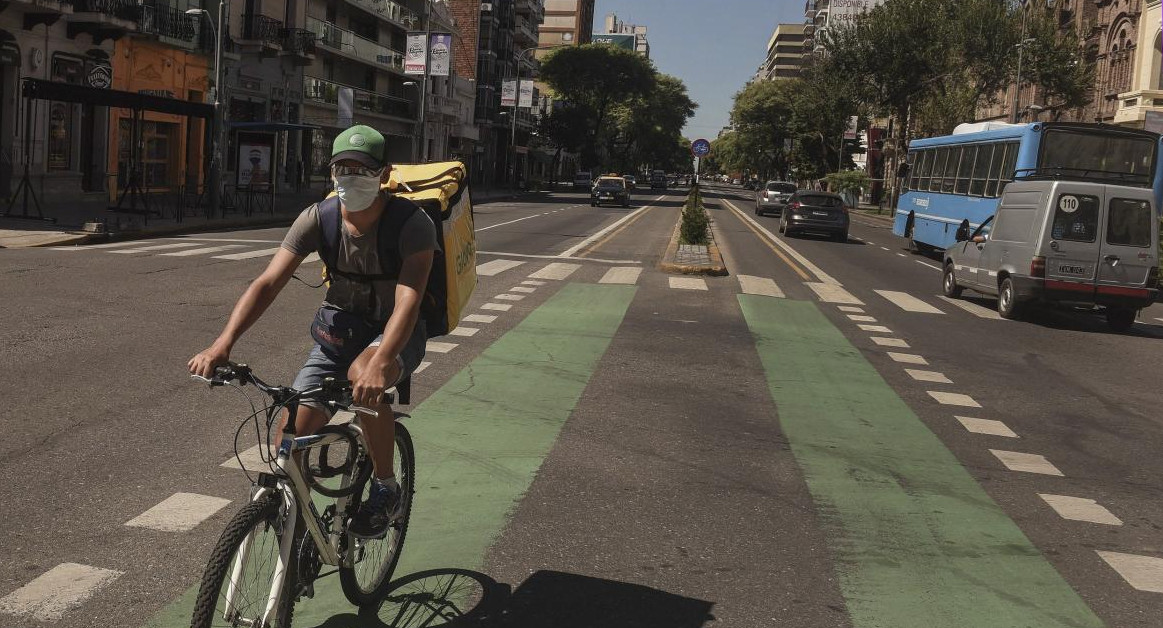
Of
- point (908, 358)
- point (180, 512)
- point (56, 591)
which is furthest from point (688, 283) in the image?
point (56, 591)

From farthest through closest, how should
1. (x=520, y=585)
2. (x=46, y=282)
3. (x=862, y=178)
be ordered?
(x=862, y=178) < (x=46, y=282) < (x=520, y=585)

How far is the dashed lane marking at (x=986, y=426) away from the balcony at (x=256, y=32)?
126 ft

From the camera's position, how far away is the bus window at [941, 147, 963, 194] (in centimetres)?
2639

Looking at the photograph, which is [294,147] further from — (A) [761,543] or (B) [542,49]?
(B) [542,49]

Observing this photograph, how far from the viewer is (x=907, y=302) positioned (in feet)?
54.5

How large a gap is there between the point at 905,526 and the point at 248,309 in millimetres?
3418

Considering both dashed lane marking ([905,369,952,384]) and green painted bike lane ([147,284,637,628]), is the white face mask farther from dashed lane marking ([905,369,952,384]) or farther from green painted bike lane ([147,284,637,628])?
dashed lane marking ([905,369,952,384])

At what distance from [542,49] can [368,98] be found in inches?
3412

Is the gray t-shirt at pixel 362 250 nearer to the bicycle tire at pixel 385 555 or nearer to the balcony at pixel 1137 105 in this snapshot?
the bicycle tire at pixel 385 555

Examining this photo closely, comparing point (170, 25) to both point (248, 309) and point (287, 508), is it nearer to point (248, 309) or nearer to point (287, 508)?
point (248, 309)

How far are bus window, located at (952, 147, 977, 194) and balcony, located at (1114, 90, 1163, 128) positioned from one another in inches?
813

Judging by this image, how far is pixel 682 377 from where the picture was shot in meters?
9.33

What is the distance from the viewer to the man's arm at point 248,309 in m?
3.35

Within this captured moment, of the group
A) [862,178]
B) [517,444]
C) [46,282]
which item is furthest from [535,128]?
[517,444]
